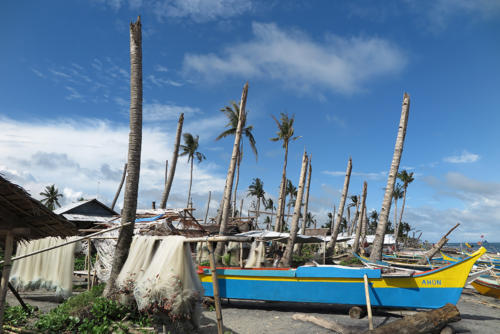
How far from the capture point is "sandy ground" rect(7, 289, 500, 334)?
8.52 m

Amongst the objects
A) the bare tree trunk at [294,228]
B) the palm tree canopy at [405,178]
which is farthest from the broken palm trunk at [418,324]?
the palm tree canopy at [405,178]

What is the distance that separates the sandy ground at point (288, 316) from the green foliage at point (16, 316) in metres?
1.57

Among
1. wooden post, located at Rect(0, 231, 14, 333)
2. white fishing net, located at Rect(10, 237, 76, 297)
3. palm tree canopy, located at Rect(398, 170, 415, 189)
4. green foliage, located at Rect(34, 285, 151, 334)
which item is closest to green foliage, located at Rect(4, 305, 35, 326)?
green foliage, located at Rect(34, 285, 151, 334)

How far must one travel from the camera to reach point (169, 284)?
271 inches

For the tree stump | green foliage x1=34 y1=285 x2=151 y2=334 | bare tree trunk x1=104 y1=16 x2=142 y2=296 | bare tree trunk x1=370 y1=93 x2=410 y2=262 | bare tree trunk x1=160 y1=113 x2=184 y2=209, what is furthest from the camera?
bare tree trunk x1=160 y1=113 x2=184 y2=209

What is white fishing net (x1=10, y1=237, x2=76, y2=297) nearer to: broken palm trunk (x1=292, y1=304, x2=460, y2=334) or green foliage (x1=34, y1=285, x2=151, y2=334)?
green foliage (x1=34, y1=285, x2=151, y2=334)

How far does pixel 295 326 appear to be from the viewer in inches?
348

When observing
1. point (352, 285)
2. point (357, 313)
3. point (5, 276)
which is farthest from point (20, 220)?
point (357, 313)

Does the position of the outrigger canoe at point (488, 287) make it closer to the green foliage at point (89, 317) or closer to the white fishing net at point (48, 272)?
the green foliage at point (89, 317)

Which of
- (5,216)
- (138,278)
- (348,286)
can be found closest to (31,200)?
(5,216)

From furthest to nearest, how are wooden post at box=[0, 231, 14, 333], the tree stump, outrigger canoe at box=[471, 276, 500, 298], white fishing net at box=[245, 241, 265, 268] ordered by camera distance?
white fishing net at box=[245, 241, 265, 268]
outrigger canoe at box=[471, 276, 500, 298]
the tree stump
wooden post at box=[0, 231, 14, 333]

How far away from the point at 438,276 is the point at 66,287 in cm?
1082

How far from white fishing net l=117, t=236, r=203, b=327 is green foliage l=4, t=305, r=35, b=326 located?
2.20m

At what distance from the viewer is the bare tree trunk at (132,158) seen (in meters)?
8.45
